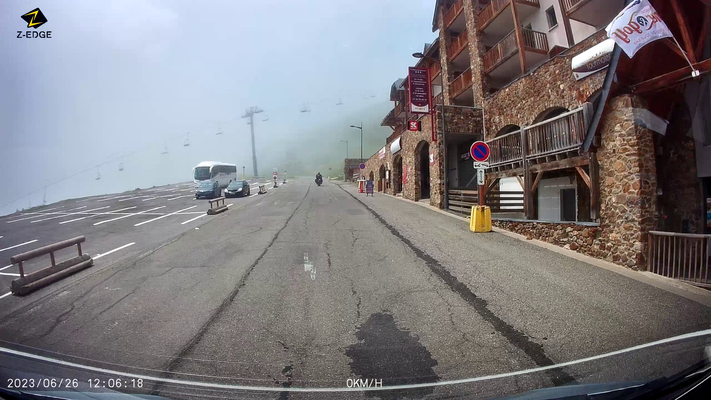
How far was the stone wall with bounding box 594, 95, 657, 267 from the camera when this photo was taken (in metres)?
7.08

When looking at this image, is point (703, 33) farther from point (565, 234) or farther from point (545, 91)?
point (545, 91)

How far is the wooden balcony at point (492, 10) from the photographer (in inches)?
672

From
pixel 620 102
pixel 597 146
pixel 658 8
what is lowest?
pixel 597 146

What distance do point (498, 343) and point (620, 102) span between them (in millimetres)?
7042

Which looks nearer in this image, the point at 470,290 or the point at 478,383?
the point at 478,383

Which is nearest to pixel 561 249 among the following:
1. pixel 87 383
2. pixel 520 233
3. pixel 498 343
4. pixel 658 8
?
pixel 520 233

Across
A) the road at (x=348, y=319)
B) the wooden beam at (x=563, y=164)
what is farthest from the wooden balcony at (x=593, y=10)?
the road at (x=348, y=319)

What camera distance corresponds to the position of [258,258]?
7609 millimetres

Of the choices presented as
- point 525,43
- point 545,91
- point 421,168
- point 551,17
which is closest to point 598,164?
point 545,91

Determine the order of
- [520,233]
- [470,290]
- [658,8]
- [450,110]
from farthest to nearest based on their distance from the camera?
1. [450,110]
2. [520,233]
3. [658,8]
4. [470,290]

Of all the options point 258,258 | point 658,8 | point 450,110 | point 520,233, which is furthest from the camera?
point 450,110

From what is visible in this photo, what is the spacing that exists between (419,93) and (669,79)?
12787 millimetres

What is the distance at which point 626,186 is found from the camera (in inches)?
291

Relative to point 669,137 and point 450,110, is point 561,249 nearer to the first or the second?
point 669,137
